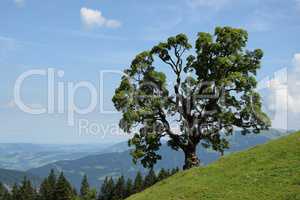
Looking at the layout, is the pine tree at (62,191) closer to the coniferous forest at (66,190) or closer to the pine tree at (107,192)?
the coniferous forest at (66,190)

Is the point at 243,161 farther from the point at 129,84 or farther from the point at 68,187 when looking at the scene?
the point at 68,187

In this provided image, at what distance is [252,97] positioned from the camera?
135 feet

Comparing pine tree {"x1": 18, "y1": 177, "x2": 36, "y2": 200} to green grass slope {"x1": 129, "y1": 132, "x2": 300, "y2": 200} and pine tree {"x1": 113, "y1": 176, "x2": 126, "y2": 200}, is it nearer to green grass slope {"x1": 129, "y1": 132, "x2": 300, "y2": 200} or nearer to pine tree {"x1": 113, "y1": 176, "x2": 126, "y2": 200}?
pine tree {"x1": 113, "y1": 176, "x2": 126, "y2": 200}

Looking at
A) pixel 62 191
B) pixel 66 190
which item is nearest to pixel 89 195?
pixel 66 190

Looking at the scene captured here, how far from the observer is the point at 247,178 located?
96.7 feet

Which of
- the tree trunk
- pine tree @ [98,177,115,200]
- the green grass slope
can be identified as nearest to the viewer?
the green grass slope

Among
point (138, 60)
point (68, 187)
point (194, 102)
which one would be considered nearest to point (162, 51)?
point (138, 60)

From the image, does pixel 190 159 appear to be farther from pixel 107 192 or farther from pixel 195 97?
pixel 107 192

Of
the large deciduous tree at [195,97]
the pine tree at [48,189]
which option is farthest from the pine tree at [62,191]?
the large deciduous tree at [195,97]

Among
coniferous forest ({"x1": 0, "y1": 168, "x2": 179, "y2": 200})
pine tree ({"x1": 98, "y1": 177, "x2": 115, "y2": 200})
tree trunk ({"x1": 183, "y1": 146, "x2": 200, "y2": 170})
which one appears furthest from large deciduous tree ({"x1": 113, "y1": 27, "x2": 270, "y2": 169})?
pine tree ({"x1": 98, "y1": 177, "x2": 115, "y2": 200})

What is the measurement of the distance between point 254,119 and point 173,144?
A: 8.91 metres

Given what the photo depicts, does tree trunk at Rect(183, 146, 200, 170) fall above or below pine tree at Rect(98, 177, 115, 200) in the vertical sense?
above

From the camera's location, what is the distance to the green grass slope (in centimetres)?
2645

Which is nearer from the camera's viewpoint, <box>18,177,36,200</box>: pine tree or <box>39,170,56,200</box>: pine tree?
<box>39,170,56,200</box>: pine tree
